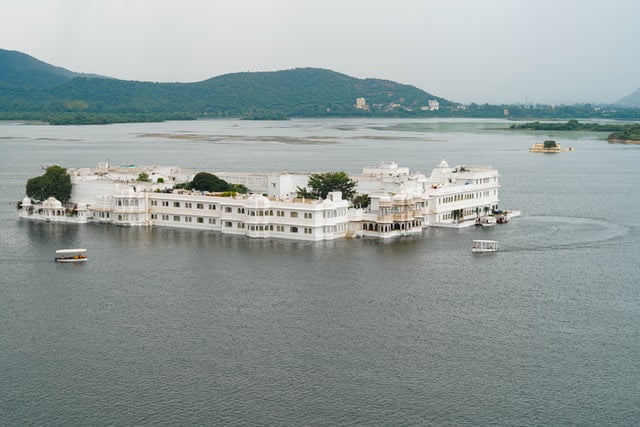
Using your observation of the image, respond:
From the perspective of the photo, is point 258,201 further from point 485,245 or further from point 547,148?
point 547,148

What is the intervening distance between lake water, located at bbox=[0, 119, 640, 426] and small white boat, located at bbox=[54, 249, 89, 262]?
13.7 inches

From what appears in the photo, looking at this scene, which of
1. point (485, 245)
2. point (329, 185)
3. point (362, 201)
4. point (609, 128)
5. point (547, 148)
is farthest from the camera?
point (609, 128)

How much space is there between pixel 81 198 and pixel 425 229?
15806 millimetres

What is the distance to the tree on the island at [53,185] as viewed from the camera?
139 feet

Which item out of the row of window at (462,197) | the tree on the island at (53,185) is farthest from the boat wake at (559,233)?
the tree on the island at (53,185)

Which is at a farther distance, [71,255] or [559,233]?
[559,233]

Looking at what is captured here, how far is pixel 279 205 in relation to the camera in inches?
1428

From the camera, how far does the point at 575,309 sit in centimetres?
2573

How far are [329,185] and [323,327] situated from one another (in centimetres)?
1610

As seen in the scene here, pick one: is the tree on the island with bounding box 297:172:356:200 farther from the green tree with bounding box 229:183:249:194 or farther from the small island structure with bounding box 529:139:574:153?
the small island structure with bounding box 529:139:574:153

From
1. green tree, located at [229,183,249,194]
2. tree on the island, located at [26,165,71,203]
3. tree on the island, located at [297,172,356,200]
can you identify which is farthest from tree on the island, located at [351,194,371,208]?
tree on the island, located at [26,165,71,203]

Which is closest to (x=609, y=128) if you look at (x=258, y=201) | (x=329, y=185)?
(x=329, y=185)

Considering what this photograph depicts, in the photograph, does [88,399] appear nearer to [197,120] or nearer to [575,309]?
[575,309]

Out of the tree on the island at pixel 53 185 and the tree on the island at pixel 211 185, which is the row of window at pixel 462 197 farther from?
the tree on the island at pixel 53 185
